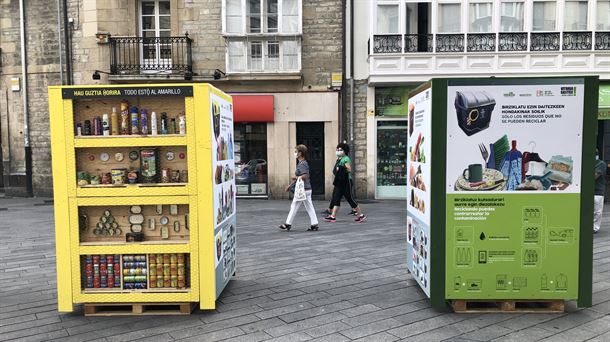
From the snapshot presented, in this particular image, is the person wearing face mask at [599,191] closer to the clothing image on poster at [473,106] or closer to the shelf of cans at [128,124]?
the clothing image on poster at [473,106]

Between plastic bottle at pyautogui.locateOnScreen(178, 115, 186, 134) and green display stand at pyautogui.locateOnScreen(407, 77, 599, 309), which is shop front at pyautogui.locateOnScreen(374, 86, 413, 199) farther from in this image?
plastic bottle at pyautogui.locateOnScreen(178, 115, 186, 134)

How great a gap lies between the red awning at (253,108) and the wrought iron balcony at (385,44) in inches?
152

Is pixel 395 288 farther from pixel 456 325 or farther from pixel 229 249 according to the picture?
pixel 229 249

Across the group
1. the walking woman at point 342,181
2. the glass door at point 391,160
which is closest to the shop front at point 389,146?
the glass door at point 391,160

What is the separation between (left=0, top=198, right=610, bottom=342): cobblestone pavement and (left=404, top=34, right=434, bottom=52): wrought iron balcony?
9.00m

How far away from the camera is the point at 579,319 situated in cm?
494

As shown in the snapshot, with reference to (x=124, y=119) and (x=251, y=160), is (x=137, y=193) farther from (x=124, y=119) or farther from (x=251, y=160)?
(x=251, y=160)

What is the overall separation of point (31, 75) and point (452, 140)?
17.8 m

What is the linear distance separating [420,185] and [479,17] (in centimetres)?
1252

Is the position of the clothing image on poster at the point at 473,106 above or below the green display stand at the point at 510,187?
above

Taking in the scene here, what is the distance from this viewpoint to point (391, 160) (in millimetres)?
17234

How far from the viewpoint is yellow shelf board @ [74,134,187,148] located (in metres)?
5.01

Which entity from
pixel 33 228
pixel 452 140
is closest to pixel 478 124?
pixel 452 140

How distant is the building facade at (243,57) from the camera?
1670 cm
